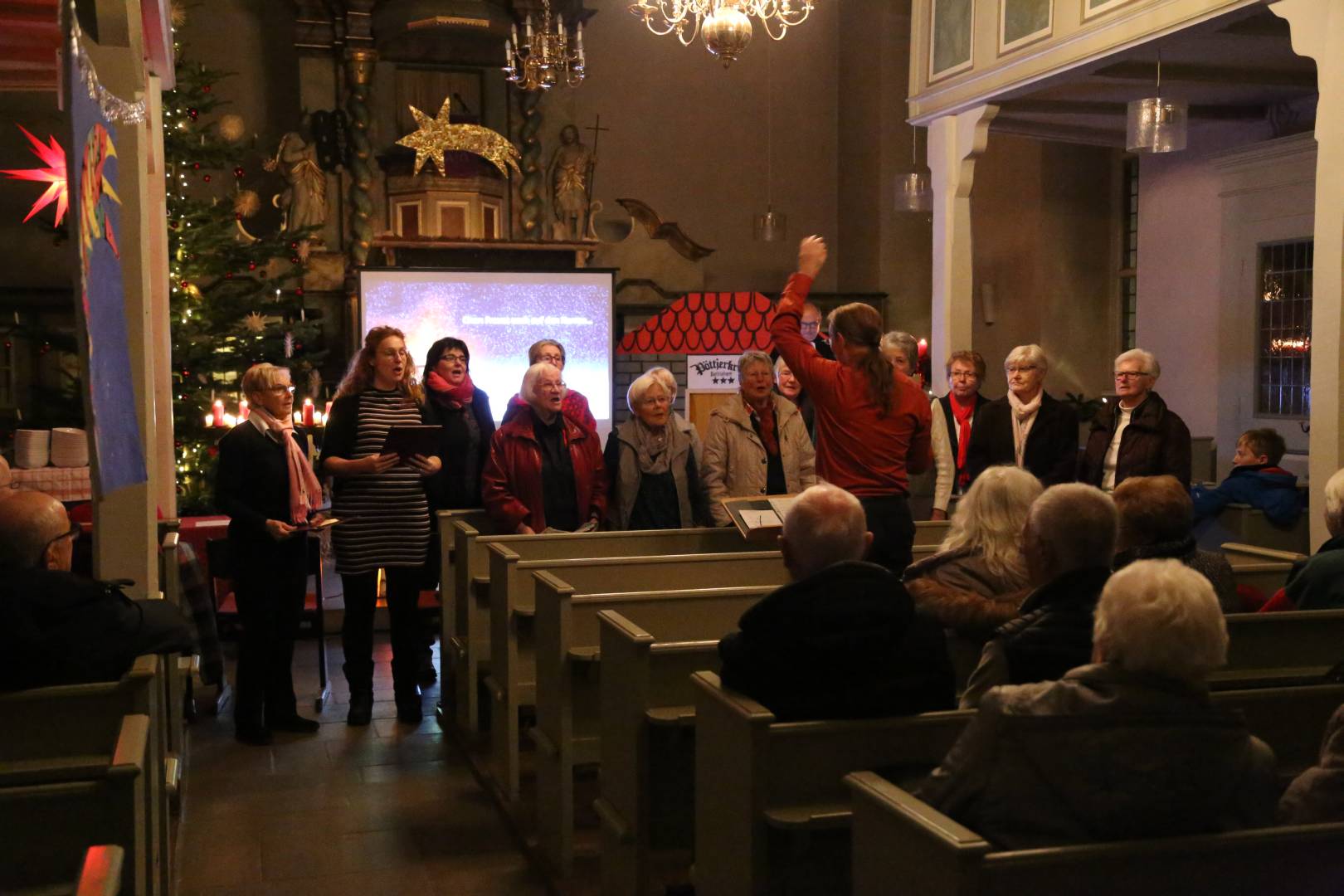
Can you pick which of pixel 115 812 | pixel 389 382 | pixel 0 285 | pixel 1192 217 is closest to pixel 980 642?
pixel 115 812

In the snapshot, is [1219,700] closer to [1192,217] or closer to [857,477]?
[857,477]

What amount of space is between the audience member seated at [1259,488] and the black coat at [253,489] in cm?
395

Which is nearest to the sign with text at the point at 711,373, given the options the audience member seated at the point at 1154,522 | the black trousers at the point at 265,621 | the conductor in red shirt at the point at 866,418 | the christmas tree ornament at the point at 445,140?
the black trousers at the point at 265,621

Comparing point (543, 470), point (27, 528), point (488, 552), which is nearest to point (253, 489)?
point (488, 552)

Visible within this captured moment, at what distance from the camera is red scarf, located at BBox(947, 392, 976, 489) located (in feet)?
19.3

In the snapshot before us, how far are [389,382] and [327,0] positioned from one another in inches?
327

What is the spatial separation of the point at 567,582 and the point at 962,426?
103 inches

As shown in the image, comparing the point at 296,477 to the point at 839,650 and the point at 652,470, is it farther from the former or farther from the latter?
the point at 839,650

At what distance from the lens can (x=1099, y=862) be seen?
5.95 feet

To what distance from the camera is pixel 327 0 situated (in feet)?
39.8

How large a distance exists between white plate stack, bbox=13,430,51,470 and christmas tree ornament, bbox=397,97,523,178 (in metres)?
5.45

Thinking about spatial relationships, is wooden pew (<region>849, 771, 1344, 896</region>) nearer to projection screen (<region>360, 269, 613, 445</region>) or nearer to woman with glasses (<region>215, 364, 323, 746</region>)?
woman with glasses (<region>215, 364, 323, 746</region>)

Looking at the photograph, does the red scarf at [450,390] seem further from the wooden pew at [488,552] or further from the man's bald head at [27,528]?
the man's bald head at [27,528]

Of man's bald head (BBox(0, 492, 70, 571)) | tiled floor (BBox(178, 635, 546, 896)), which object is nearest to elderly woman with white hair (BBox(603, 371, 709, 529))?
tiled floor (BBox(178, 635, 546, 896))
